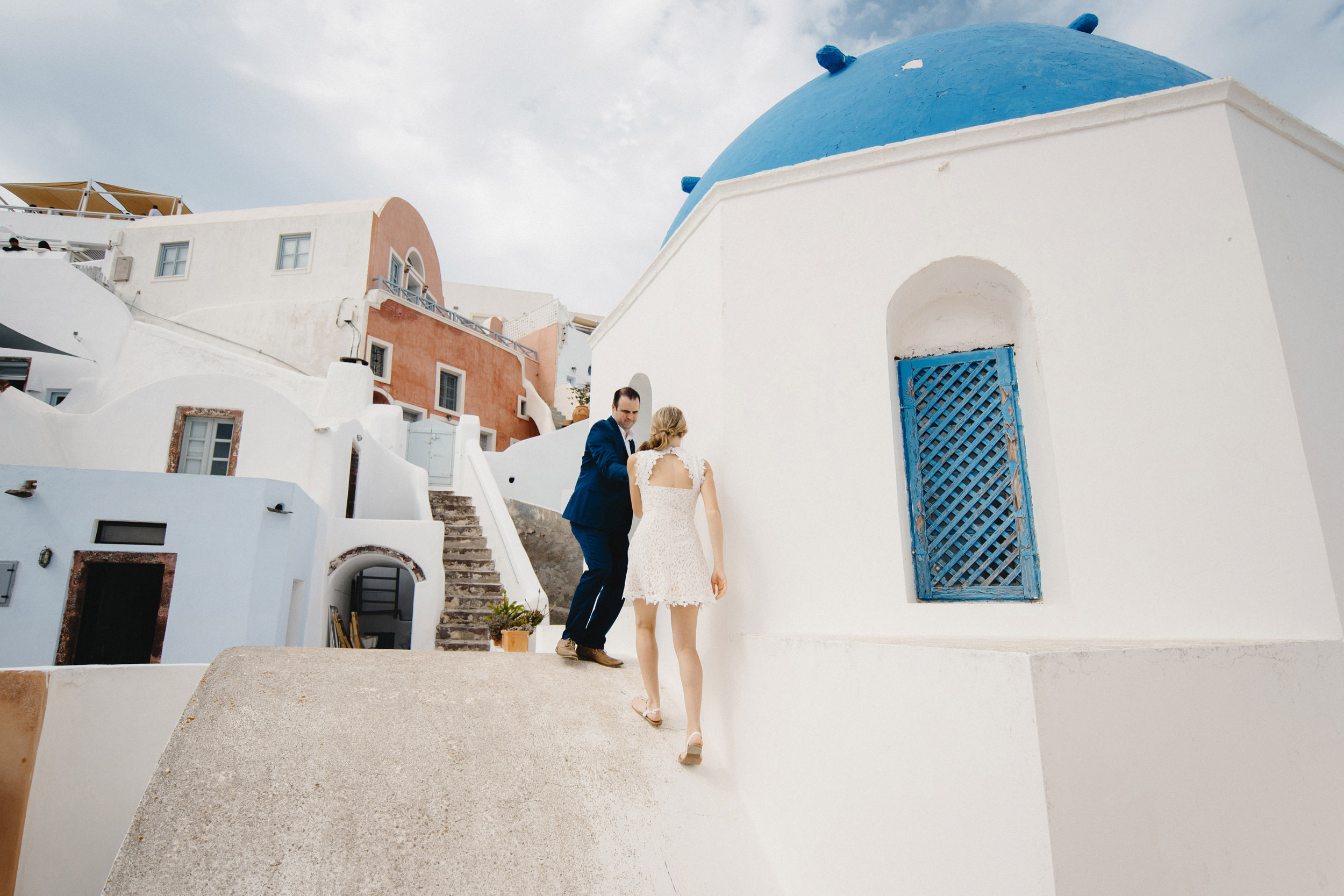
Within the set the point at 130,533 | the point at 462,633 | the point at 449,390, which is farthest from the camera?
the point at 449,390

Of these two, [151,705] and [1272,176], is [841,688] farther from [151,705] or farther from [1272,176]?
[151,705]

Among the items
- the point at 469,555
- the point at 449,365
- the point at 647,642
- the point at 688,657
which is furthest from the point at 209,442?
the point at 688,657

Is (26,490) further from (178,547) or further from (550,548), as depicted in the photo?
(550,548)

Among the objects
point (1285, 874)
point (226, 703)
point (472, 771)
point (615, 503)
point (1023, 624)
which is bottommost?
point (1285, 874)

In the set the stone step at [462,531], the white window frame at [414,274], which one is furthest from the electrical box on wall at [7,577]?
the white window frame at [414,274]

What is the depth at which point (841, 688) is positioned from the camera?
3.00 metres

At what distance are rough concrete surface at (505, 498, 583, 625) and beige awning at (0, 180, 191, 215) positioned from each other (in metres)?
20.7

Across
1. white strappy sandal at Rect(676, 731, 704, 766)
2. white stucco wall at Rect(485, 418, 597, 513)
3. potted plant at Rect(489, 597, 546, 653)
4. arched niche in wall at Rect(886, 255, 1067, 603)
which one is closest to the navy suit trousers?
white strappy sandal at Rect(676, 731, 704, 766)

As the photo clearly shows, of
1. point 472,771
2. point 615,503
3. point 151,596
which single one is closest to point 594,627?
point 615,503

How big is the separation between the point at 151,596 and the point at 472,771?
12810 millimetres

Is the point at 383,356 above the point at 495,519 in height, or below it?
above

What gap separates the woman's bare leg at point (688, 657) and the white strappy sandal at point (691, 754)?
2.9 inches

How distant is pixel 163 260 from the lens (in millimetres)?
20781

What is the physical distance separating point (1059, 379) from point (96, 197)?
33841 millimetres
